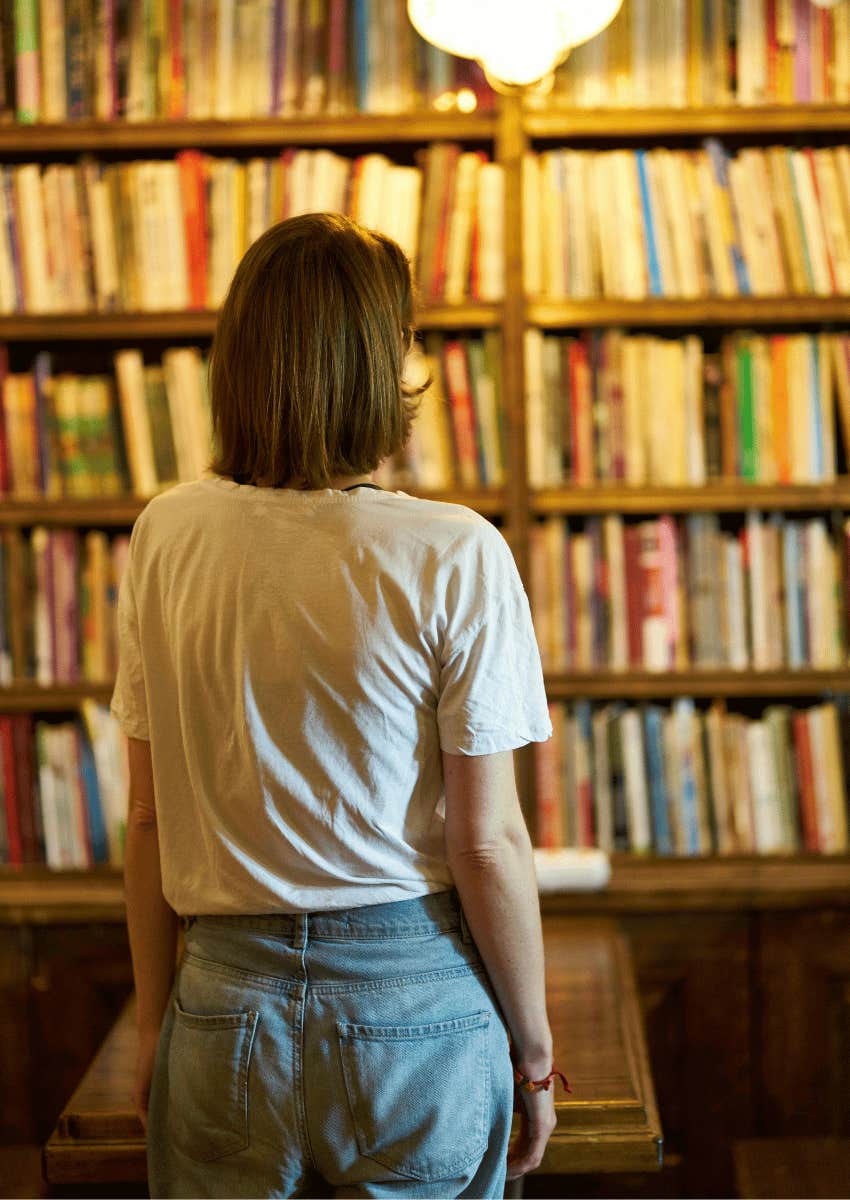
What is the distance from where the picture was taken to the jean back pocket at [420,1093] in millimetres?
957

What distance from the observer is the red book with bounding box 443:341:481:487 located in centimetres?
210

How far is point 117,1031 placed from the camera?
1.65m

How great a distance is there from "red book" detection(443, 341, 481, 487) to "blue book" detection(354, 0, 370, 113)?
17.6 inches

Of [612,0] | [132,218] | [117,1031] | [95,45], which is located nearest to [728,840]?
[117,1031]

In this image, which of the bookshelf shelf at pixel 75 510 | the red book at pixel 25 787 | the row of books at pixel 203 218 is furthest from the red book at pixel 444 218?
the red book at pixel 25 787

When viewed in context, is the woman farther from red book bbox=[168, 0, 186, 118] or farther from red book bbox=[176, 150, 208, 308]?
red book bbox=[168, 0, 186, 118]

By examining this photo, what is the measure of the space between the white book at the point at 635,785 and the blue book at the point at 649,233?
754 mm

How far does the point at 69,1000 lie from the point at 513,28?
1.74m

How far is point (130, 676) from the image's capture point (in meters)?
1.12

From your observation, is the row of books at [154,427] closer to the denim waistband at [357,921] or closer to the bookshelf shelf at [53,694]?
the bookshelf shelf at [53,694]

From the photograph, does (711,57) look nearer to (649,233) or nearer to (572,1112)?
(649,233)

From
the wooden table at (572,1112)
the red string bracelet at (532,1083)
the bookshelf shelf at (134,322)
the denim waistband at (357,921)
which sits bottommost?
the wooden table at (572,1112)

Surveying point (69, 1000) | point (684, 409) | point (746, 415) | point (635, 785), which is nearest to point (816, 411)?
point (746, 415)

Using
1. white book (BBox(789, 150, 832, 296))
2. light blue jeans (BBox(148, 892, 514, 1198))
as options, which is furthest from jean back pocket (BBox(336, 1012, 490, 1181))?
white book (BBox(789, 150, 832, 296))
